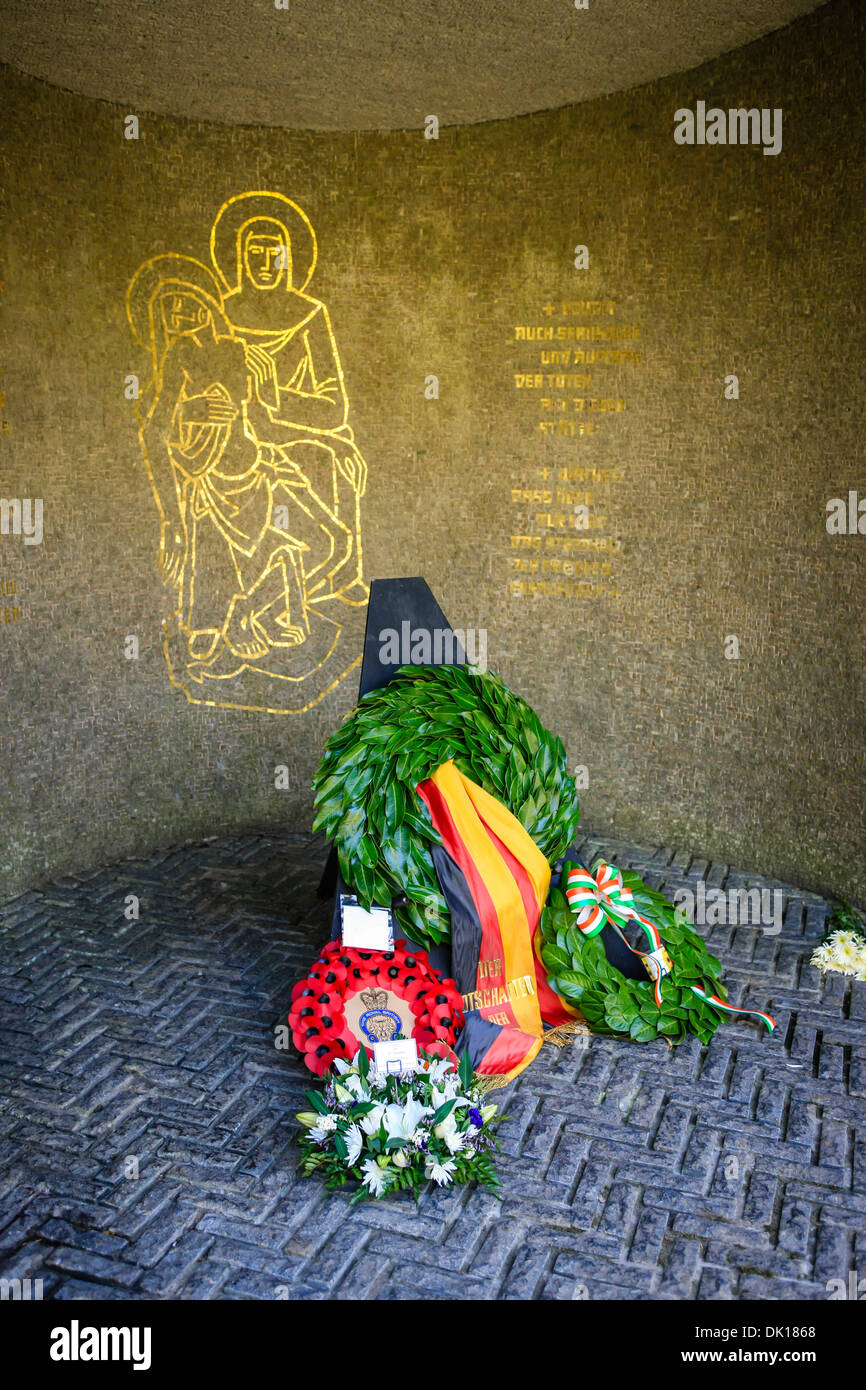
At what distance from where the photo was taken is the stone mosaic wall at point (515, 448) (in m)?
6.02

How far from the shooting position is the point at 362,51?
584cm

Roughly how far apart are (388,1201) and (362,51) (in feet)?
18.8

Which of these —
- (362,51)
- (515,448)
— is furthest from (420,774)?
(362,51)

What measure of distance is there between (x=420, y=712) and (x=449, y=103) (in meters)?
4.15

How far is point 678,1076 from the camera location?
4.41m

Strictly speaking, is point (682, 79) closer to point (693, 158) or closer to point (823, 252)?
point (693, 158)

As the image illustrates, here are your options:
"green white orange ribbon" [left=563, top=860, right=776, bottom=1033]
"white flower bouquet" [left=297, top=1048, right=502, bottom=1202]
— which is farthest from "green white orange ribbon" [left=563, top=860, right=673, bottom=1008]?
"white flower bouquet" [left=297, top=1048, right=502, bottom=1202]

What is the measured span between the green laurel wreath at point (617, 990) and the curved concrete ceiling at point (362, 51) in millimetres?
4629

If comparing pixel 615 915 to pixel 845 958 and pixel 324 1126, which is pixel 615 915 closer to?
pixel 845 958

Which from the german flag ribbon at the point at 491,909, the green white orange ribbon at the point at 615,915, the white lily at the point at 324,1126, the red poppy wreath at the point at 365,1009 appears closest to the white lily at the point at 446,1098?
the red poppy wreath at the point at 365,1009

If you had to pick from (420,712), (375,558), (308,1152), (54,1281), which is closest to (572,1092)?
(308,1152)

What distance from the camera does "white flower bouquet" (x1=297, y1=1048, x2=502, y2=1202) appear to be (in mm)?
3662

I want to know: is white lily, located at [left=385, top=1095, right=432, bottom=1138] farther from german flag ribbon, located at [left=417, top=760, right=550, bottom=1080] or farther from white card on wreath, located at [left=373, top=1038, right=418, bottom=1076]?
german flag ribbon, located at [left=417, top=760, right=550, bottom=1080]

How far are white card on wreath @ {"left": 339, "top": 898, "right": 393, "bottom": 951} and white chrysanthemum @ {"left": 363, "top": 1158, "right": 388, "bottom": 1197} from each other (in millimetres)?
910
